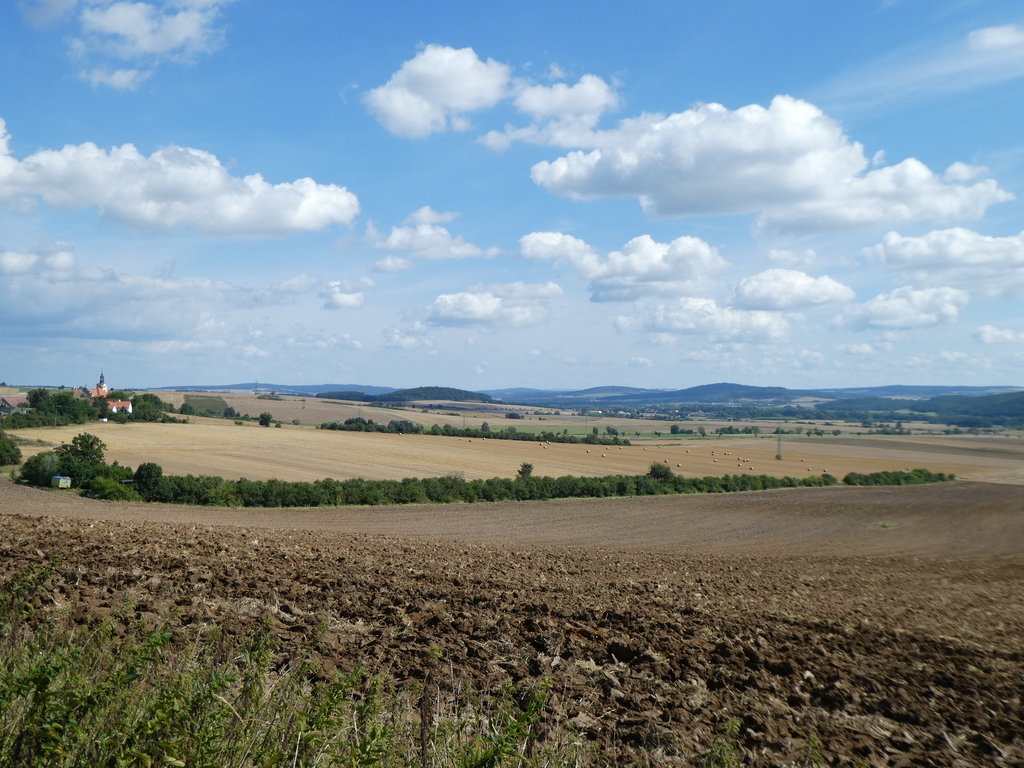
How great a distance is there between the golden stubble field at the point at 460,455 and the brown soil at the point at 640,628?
3963cm

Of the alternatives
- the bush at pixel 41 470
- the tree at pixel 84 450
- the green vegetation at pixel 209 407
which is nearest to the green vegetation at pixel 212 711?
the bush at pixel 41 470

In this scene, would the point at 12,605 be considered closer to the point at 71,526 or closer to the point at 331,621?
the point at 331,621

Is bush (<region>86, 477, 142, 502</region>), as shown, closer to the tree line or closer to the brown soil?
the tree line

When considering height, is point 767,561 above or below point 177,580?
below

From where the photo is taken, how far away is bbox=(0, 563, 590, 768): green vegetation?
148 inches

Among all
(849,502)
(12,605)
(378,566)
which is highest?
(12,605)

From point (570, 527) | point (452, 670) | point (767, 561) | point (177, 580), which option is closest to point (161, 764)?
point (452, 670)

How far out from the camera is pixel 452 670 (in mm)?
6914

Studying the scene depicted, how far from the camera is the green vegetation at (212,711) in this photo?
375 cm

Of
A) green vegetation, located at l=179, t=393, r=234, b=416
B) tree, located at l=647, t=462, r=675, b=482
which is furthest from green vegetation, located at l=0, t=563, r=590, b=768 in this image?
green vegetation, located at l=179, t=393, r=234, b=416

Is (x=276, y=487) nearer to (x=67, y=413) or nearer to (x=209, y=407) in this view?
(x=67, y=413)

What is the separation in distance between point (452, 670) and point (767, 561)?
1812cm

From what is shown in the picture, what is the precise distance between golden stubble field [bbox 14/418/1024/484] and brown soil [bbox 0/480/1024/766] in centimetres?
3963

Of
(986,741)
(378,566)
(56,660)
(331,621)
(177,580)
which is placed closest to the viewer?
(56,660)
